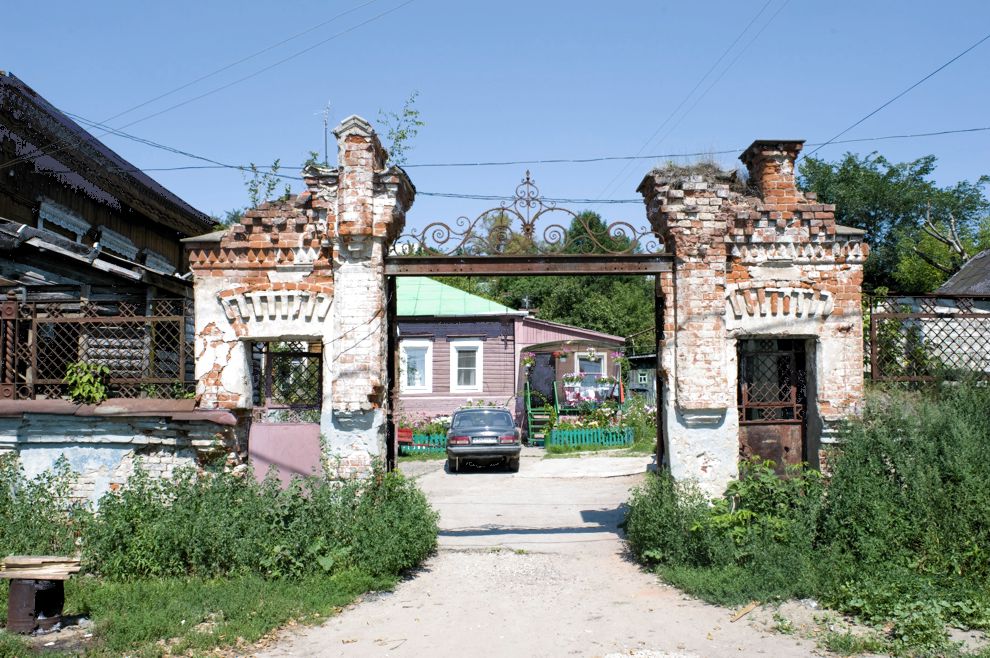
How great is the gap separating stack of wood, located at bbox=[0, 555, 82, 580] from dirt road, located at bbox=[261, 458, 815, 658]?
77.5 inches

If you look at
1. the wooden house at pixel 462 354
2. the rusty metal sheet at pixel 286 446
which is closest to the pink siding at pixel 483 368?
the wooden house at pixel 462 354

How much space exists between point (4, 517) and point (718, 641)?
740 centimetres

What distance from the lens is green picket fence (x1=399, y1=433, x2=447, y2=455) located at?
2116 cm

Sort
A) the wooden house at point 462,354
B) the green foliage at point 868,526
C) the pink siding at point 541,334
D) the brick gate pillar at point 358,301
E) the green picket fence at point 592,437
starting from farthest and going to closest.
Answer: the pink siding at point 541,334 → the wooden house at point 462,354 → the green picket fence at point 592,437 → the brick gate pillar at point 358,301 → the green foliage at point 868,526

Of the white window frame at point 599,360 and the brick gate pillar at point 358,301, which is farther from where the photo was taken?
the white window frame at point 599,360

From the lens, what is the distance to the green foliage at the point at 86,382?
27.2ft

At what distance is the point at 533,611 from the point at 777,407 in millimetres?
3974

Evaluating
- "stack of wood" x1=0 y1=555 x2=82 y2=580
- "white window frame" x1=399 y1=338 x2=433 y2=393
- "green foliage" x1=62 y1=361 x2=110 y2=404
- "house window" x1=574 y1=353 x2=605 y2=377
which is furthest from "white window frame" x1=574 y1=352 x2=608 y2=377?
"stack of wood" x1=0 y1=555 x2=82 y2=580

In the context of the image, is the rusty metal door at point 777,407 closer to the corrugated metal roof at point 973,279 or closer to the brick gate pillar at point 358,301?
the brick gate pillar at point 358,301

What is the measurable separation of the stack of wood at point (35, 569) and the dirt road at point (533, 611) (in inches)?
77.5

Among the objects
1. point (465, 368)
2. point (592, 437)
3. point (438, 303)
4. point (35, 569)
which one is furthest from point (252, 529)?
point (438, 303)

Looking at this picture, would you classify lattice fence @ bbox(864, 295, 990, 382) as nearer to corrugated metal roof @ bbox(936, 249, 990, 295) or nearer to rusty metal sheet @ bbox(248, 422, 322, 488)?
rusty metal sheet @ bbox(248, 422, 322, 488)

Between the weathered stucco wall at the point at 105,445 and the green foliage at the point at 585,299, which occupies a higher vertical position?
the green foliage at the point at 585,299

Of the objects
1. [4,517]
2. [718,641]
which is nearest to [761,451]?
[718,641]
